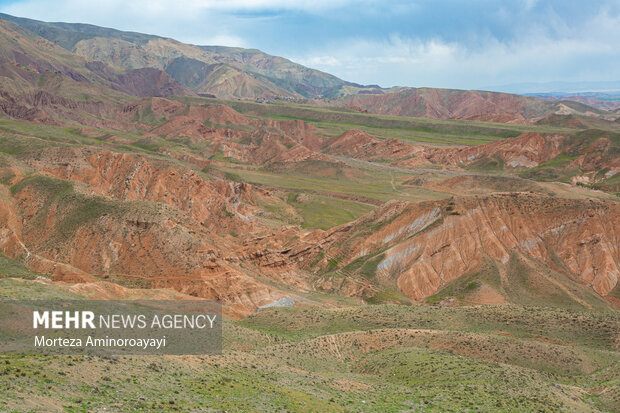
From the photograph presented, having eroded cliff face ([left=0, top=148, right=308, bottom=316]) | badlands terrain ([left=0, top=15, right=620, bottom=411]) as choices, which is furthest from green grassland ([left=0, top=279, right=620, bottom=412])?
eroded cliff face ([left=0, top=148, right=308, bottom=316])

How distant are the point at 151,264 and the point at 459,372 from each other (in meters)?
33.0

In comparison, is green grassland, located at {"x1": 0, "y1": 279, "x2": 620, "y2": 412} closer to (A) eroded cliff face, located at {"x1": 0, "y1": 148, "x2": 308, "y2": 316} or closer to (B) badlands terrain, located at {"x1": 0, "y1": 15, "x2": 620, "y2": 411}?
(B) badlands terrain, located at {"x1": 0, "y1": 15, "x2": 620, "y2": 411}

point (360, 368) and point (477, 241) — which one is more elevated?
point (477, 241)

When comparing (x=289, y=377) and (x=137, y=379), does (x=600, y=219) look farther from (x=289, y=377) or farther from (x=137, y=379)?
(x=137, y=379)

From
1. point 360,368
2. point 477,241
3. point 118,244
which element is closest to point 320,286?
point 477,241

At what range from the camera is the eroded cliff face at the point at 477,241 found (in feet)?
217

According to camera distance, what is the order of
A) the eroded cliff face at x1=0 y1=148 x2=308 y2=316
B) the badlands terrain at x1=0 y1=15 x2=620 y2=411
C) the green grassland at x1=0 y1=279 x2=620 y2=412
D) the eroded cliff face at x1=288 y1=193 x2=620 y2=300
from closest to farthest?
the green grassland at x1=0 y1=279 x2=620 y2=412 < the badlands terrain at x1=0 y1=15 x2=620 y2=411 < the eroded cliff face at x1=0 y1=148 x2=308 y2=316 < the eroded cliff face at x1=288 y1=193 x2=620 y2=300

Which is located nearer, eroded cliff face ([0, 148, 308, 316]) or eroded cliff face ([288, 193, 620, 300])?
eroded cliff face ([0, 148, 308, 316])

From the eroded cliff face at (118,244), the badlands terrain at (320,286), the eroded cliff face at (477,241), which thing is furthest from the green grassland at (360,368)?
the eroded cliff face at (477,241)

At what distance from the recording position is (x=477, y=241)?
68.2 meters

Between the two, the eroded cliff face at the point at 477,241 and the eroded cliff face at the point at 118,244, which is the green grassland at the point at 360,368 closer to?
the eroded cliff face at the point at 118,244

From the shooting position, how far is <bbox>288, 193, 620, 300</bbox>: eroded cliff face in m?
66.1

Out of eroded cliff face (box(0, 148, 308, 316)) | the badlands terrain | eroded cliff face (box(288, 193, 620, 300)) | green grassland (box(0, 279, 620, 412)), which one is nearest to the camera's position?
green grassland (box(0, 279, 620, 412))

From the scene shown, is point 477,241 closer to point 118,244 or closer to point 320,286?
point 320,286
